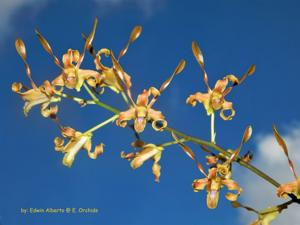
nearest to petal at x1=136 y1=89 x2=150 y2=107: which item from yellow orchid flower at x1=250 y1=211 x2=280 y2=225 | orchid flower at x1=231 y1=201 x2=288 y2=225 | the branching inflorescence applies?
the branching inflorescence

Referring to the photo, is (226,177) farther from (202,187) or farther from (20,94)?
(20,94)

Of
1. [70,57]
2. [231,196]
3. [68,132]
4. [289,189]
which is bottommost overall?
[289,189]

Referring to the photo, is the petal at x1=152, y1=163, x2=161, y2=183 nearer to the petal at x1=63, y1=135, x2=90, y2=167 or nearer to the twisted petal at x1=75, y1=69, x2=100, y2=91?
the petal at x1=63, y1=135, x2=90, y2=167

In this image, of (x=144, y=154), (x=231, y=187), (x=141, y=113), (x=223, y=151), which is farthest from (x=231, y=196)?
(x=141, y=113)

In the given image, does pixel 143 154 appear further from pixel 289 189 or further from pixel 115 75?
pixel 289 189

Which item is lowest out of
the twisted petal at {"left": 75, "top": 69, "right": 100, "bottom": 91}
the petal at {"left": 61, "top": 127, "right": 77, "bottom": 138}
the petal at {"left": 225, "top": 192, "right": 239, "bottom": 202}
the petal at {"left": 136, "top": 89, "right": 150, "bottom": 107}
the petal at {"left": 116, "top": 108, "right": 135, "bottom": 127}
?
the petal at {"left": 225, "top": 192, "right": 239, "bottom": 202}

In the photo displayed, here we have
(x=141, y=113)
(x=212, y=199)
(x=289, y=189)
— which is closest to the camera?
(x=289, y=189)
